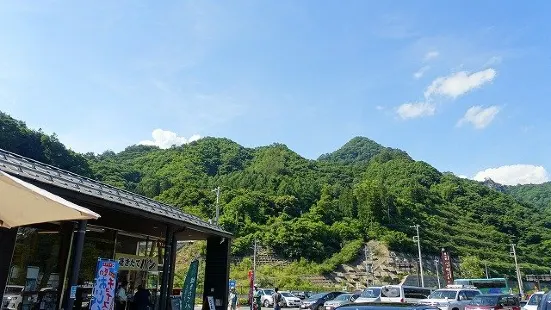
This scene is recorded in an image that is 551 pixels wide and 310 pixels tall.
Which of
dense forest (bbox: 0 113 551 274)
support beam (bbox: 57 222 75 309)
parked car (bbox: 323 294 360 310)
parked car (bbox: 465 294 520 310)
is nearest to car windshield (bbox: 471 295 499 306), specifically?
parked car (bbox: 465 294 520 310)

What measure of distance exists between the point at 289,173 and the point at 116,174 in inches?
1506

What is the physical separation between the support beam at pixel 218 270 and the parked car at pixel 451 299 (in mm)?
9828

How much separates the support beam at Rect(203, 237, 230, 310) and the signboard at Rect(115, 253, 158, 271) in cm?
211

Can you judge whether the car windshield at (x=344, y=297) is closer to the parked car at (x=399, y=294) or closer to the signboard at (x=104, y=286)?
the parked car at (x=399, y=294)

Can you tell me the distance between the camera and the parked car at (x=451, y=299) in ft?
64.0

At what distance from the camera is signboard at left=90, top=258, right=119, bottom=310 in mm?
8414

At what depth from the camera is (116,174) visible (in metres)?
78.2

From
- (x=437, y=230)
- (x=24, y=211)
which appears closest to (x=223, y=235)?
(x=24, y=211)

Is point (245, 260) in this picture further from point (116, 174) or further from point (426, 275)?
point (116, 174)

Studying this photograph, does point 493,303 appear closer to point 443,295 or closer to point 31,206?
point 443,295

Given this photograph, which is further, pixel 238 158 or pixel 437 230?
pixel 238 158

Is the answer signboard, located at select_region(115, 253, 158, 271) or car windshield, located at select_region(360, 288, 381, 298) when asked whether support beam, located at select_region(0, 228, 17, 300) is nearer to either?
signboard, located at select_region(115, 253, 158, 271)

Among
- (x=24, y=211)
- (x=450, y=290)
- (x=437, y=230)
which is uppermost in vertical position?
(x=437, y=230)

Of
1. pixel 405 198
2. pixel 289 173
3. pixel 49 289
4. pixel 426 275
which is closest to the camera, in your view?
pixel 49 289
